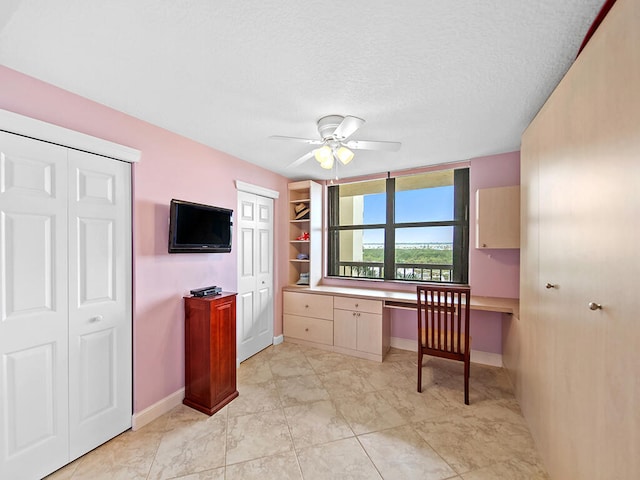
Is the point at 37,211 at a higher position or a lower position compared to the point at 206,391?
higher

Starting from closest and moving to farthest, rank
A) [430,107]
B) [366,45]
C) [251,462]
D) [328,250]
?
[366,45]
[251,462]
[430,107]
[328,250]

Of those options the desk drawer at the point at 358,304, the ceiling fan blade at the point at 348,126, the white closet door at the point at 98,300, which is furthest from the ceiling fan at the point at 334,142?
the desk drawer at the point at 358,304

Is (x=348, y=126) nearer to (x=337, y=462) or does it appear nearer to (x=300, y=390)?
(x=337, y=462)

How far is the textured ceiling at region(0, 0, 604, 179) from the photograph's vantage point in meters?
1.08

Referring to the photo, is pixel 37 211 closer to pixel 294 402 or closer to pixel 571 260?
pixel 294 402

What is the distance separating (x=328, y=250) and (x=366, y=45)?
10.2 ft

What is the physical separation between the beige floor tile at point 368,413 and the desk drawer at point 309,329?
106 cm

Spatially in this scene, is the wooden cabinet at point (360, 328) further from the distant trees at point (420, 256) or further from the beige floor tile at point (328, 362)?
the distant trees at point (420, 256)

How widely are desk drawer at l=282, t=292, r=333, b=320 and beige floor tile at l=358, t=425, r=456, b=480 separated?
5.23 ft

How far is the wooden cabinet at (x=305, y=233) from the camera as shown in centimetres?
379

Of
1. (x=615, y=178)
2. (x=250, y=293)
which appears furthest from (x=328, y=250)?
(x=615, y=178)

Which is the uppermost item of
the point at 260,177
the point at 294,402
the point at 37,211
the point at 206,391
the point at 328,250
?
the point at 260,177

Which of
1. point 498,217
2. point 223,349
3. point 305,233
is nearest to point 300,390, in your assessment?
point 223,349

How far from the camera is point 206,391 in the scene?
218cm
